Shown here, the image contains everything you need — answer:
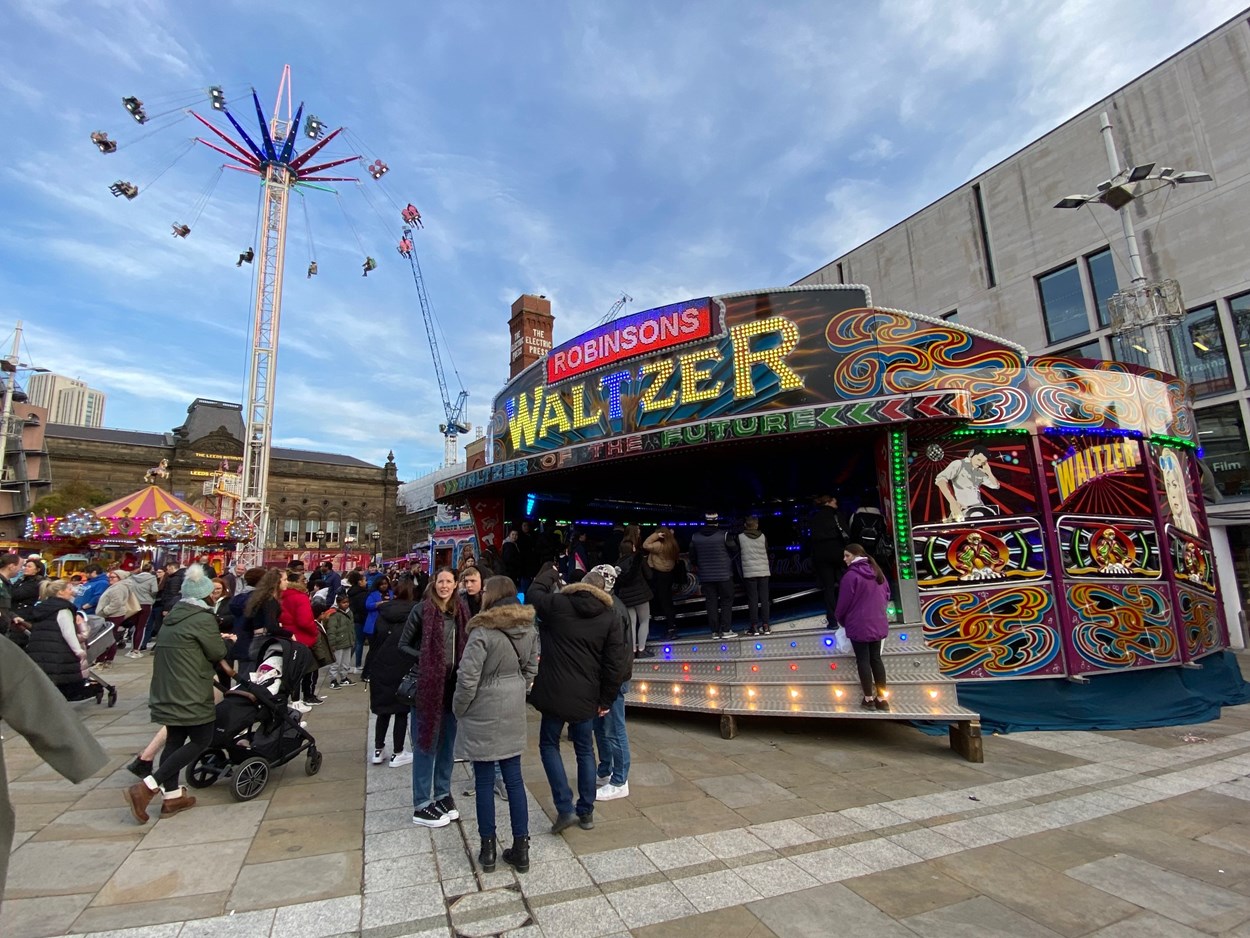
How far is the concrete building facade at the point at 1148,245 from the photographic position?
55.7 ft

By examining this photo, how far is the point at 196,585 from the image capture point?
516 cm

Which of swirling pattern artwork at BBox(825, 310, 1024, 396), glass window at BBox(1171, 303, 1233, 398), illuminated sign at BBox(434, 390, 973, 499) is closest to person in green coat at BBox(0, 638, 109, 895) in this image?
illuminated sign at BBox(434, 390, 973, 499)

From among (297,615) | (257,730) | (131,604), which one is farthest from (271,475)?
(257,730)

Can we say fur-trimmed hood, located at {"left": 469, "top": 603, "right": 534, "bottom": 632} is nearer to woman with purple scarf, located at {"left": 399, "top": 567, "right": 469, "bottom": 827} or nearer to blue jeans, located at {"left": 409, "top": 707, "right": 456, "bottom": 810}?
woman with purple scarf, located at {"left": 399, "top": 567, "right": 469, "bottom": 827}

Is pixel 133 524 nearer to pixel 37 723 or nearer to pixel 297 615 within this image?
pixel 297 615

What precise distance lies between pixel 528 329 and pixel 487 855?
16.7 m

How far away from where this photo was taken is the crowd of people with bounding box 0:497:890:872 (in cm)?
425

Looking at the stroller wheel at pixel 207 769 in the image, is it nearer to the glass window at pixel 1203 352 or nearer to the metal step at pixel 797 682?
the metal step at pixel 797 682

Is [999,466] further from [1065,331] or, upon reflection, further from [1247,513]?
[1065,331]

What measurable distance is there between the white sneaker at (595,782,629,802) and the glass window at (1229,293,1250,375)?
21082 millimetres

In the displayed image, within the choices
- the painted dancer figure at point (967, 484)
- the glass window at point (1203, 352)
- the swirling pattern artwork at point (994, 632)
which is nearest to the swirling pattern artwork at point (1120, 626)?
the swirling pattern artwork at point (994, 632)

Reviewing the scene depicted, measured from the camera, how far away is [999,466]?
8695 mm

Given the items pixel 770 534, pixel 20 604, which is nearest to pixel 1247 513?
pixel 770 534

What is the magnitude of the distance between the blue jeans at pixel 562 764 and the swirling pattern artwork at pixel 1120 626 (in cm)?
725
